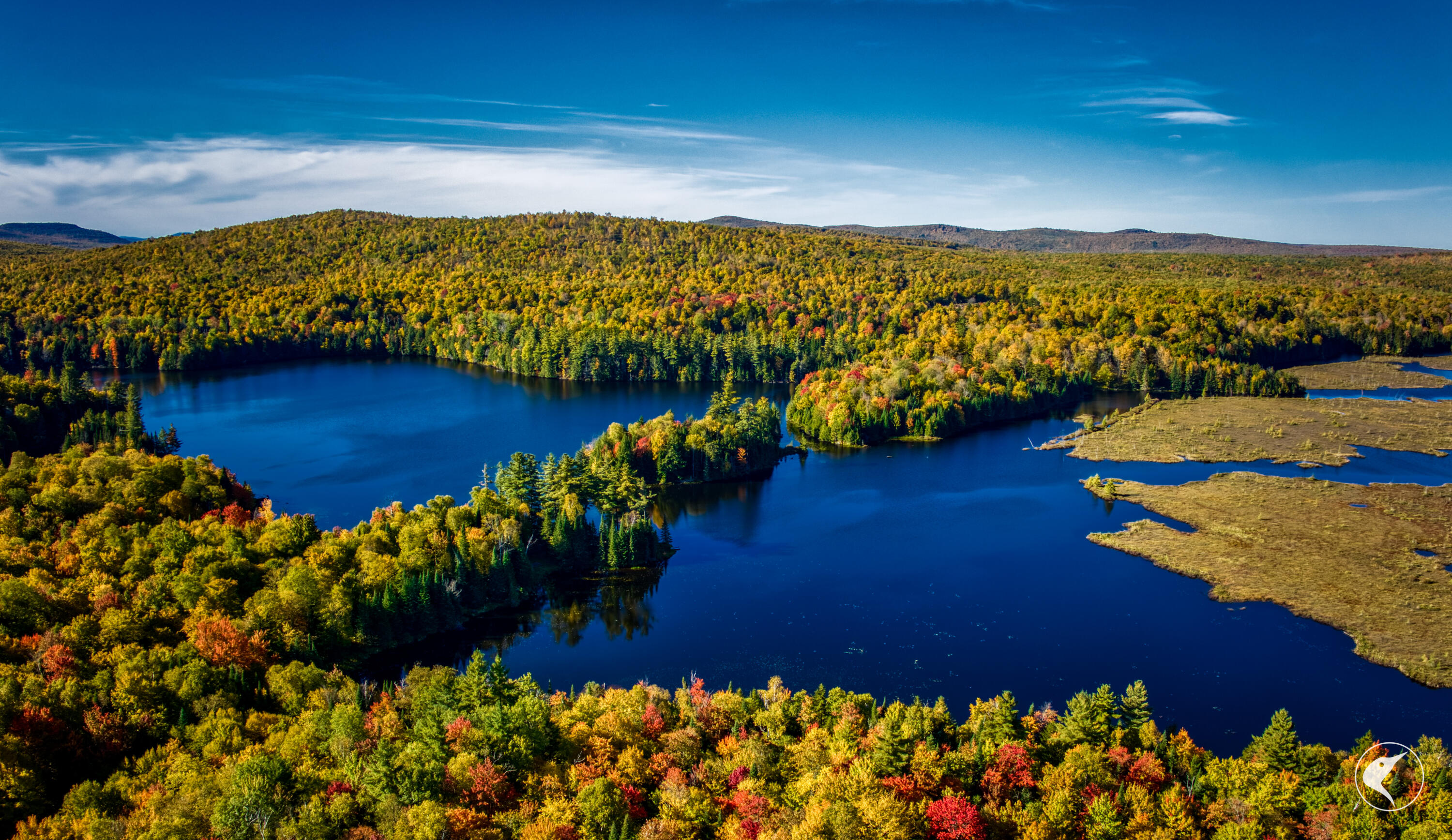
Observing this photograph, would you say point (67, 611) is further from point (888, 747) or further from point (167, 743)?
point (888, 747)

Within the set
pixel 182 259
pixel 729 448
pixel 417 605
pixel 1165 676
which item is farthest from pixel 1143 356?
pixel 182 259

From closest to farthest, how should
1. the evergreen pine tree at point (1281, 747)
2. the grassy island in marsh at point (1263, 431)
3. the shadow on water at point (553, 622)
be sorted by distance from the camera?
the evergreen pine tree at point (1281, 747), the shadow on water at point (553, 622), the grassy island in marsh at point (1263, 431)

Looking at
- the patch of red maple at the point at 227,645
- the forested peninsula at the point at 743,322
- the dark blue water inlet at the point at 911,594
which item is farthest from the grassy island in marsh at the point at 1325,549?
the patch of red maple at the point at 227,645

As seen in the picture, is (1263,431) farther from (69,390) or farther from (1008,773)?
(69,390)

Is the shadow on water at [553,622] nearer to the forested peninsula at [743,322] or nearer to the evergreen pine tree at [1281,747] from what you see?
the evergreen pine tree at [1281,747]

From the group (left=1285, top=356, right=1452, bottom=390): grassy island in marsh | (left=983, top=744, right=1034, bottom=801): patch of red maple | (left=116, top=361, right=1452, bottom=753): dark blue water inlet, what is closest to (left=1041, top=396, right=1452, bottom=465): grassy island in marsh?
(left=116, top=361, right=1452, bottom=753): dark blue water inlet
